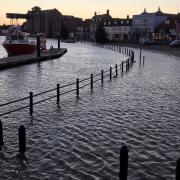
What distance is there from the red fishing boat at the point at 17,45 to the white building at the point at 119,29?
303 ft

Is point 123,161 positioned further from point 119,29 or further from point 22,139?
point 119,29

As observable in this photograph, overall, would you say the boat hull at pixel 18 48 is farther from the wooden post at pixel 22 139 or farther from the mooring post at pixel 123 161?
the mooring post at pixel 123 161

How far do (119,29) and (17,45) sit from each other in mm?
103311

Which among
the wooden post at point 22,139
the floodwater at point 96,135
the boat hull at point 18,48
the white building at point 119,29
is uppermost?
the white building at point 119,29

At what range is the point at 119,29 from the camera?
16875cm

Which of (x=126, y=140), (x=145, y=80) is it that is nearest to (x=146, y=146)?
(x=126, y=140)

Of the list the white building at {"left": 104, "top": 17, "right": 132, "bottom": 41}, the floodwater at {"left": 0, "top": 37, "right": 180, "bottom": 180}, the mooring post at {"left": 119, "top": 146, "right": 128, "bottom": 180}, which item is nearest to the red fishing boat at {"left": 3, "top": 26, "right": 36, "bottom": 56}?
the floodwater at {"left": 0, "top": 37, "right": 180, "bottom": 180}

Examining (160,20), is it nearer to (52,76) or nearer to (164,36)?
(164,36)

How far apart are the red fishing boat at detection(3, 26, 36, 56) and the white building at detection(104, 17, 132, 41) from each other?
303 feet

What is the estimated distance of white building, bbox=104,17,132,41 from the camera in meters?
163

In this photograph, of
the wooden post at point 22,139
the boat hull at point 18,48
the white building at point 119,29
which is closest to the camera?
the wooden post at point 22,139

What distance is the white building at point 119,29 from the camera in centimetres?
16338

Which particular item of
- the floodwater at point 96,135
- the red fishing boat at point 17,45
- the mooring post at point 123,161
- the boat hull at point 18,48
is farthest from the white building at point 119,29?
the mooring post at point 123,161

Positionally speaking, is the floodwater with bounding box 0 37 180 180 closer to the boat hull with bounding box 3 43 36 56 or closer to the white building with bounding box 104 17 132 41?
the boat hull with bounding box 3 43 36 56
